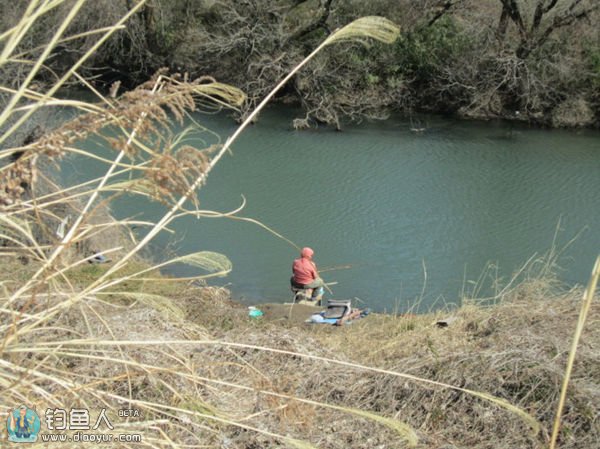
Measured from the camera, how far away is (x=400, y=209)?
41.2 ft

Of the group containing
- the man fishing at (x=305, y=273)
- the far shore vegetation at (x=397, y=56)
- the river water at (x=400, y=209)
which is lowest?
the river water at (x=400, y=209)

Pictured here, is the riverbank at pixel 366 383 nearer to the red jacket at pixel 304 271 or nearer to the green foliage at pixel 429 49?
the red jacket at pixel 304 271

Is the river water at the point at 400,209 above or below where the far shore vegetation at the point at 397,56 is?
below

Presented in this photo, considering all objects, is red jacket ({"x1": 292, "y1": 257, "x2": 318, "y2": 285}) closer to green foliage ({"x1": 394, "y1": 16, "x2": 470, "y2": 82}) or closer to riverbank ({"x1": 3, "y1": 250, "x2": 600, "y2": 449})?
riverbank ({"x1": 3, "y1": 250, "x2": 600, "y2": 449})

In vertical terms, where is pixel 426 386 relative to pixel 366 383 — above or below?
above

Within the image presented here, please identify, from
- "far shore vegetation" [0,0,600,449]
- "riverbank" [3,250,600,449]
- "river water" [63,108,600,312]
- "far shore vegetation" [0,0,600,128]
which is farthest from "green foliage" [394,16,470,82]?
"riverbank" [3,250,600,449]

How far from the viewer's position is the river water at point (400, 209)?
10.1 m

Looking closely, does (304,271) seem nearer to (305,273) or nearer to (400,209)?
(305,273)

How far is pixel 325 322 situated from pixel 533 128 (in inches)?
491

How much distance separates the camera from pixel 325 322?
744cm

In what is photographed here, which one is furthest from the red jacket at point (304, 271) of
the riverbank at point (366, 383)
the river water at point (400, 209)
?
the riverbank at point (366, 383)

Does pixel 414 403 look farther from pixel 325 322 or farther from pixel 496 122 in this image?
pixel 496 122

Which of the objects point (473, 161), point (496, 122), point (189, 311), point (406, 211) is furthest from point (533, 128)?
point (189, 311)

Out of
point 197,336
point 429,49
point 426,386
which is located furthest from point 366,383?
point 429,49
